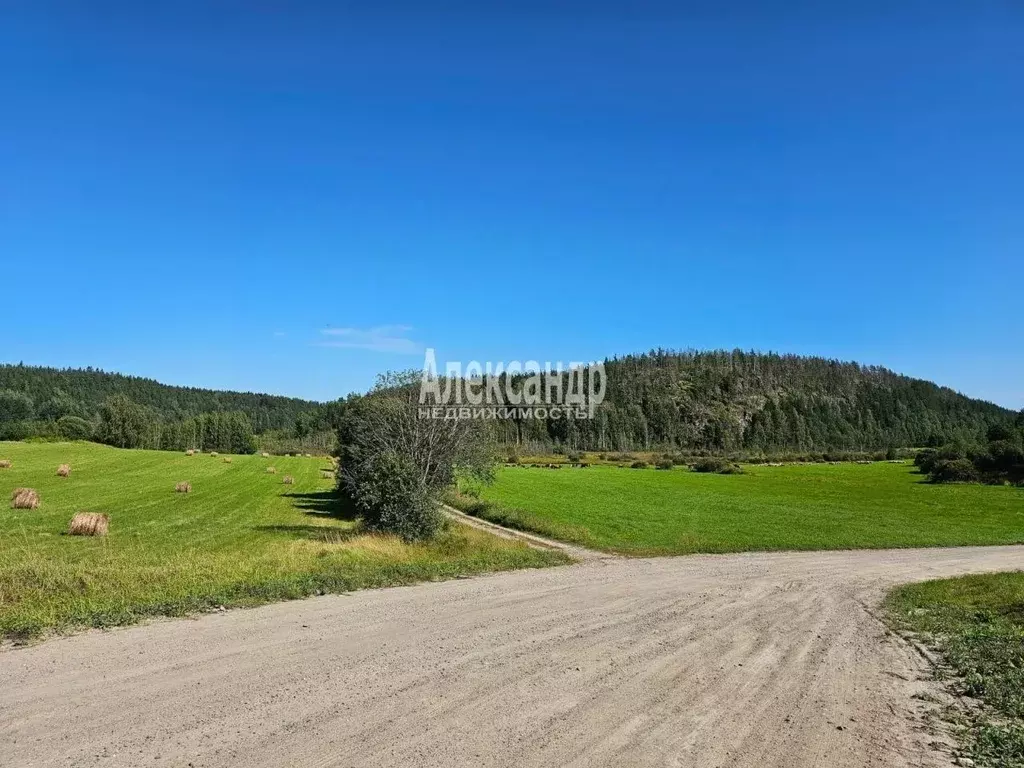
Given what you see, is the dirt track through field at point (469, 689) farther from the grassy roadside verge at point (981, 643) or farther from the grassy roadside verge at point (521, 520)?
the grassy roadside verge at point (521, 520)

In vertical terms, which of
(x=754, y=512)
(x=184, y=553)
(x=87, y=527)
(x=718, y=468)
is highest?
(x=718, y=468)

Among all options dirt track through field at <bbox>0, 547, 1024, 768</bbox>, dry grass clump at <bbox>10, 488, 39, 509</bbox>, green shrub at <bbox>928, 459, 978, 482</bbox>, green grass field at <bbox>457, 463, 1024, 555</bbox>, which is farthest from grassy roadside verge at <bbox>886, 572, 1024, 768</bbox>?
green shrub at <bbox>928, 459, 978, 482</bbox>

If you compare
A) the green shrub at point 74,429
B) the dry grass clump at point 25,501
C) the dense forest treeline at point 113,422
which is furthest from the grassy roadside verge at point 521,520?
the green shrub at point 74,429

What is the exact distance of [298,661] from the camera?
31.8 feet

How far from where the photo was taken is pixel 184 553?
20766mm

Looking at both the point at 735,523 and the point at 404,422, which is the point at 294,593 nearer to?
the point at 404,422

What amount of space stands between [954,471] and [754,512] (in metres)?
42.8

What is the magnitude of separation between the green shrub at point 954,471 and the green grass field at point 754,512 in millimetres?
2128

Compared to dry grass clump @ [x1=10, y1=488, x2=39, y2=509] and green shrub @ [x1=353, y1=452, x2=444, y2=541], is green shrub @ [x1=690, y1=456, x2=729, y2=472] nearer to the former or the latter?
green shrub @ [x1=353, y1=452, x2=444, y2=541]

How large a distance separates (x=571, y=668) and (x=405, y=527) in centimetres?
1566

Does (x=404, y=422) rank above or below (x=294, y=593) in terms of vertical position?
above

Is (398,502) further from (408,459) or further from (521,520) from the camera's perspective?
(521,520)

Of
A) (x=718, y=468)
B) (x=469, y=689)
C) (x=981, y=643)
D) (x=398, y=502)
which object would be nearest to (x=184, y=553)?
(x=398, y=502)

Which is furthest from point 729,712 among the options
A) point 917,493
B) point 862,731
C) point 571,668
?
point 917,493
